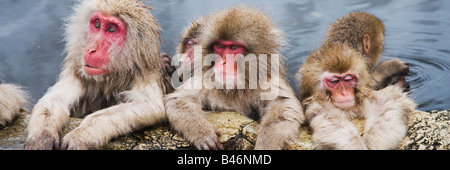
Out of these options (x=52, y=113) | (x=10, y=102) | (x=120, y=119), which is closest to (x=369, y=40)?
(x=120, y=119)

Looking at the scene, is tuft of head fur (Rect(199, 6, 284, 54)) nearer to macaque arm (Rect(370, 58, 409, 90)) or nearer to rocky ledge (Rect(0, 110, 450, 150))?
rocky ledge (Rect(0, 110, 450, 150))

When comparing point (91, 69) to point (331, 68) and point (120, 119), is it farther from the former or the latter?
point (331, 68)

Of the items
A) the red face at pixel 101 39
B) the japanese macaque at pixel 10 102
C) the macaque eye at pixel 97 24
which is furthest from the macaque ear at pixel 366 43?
the japanese macaque at pixel 10 102

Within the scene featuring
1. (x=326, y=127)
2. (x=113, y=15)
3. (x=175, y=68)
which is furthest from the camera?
(x=175, y=68)

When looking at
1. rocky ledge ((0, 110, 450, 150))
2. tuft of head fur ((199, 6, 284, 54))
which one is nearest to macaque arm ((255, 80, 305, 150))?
rocky ledge ((0, 110, 450, 150))

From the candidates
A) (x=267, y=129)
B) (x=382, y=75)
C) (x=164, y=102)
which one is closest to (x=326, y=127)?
(x=267, y=129)

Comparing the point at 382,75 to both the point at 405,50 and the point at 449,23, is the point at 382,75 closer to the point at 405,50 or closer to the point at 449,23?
the point at 405,50

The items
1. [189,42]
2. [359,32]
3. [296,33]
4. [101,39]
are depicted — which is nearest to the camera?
[101,39]
